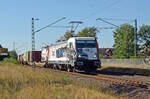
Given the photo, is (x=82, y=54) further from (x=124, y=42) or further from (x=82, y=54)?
(x=124, y=42)

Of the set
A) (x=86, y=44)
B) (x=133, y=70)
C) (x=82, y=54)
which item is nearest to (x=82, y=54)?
(x=82, y=54)

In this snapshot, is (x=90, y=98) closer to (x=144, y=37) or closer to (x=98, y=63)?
(x=98, y=63)

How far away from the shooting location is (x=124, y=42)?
92.2 meters

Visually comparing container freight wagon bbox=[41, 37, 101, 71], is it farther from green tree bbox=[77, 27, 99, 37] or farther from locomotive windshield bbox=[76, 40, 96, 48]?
green tree bbox=[77, 27, 99, 37]

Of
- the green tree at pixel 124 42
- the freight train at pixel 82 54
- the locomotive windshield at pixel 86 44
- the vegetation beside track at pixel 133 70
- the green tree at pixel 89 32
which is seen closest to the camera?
the freight train at pixel 82 54

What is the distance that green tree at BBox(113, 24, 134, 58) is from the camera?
3583 inches

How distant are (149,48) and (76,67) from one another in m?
76.0

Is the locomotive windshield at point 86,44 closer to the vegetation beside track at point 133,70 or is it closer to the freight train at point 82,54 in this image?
the freight train at point 82,54

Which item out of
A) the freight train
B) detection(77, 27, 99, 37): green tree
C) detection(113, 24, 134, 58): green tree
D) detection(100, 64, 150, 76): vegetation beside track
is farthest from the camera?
detection(113, 24, 134, 58): green tree

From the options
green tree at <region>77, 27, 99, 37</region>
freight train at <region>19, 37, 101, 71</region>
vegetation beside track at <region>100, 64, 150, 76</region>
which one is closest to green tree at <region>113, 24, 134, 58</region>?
green tree at <region>77, 27, 99, 37</region>

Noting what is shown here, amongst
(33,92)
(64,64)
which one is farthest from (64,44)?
(33,92)

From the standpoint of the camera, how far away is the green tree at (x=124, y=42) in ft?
299

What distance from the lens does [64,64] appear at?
96.3ft

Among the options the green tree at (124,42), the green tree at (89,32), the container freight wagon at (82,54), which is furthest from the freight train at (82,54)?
the green tree at (124,42)
